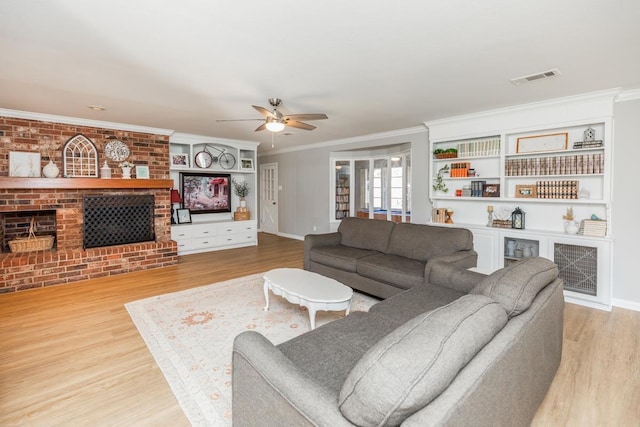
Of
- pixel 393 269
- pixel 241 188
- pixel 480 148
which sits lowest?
pixel 393 269

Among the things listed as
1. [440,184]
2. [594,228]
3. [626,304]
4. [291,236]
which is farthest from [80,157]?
[626,304]

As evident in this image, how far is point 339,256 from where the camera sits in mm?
3973

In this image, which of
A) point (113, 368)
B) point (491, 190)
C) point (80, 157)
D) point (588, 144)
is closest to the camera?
point (113, 368)

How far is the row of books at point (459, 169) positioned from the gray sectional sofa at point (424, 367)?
3.03m

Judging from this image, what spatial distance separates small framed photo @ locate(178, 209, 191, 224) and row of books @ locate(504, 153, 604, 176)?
224 inches

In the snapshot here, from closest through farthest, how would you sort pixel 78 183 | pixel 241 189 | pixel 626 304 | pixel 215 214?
pixel 626 304 → pixel 78 183 → pixel 215 214 → pixel 241 189

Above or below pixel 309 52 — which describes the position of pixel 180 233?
below

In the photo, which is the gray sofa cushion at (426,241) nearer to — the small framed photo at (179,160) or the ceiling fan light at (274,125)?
the ceiling fan light at (274,125)

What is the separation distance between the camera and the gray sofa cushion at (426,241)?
11.7 feet

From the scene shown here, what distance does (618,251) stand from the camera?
3623 mm

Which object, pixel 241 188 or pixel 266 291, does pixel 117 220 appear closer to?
pixel 241 188

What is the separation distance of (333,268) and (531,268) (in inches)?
94.5

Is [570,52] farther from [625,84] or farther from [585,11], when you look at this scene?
[625,84]

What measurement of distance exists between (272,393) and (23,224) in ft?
18.4
